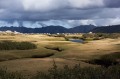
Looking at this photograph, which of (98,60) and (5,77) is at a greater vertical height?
(5,77)

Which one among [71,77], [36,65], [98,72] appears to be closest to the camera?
[71,77]

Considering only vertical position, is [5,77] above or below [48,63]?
above

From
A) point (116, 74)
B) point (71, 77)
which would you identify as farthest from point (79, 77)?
point (116, 74)

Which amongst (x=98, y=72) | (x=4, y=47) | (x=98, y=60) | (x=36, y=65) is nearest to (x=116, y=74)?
(x=98, y=72)

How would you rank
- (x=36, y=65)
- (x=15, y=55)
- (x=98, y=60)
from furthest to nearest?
(x=15, y=55) → (x=98, y=60) → (x=36, y=65)

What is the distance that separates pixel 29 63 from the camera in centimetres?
5194

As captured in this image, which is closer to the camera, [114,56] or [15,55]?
[114,56]

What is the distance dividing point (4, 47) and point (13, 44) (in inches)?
153

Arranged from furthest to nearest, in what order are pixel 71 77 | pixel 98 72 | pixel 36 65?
pixel 36 65, pixel 98 72, pixel 71 77

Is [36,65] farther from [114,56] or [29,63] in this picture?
[114,56]

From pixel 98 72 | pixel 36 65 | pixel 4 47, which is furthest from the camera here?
pixel 4 47

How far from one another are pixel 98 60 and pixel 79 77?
4396 centimetres

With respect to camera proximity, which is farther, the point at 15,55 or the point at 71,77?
the point at 15,55

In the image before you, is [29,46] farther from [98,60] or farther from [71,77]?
[71,77]
